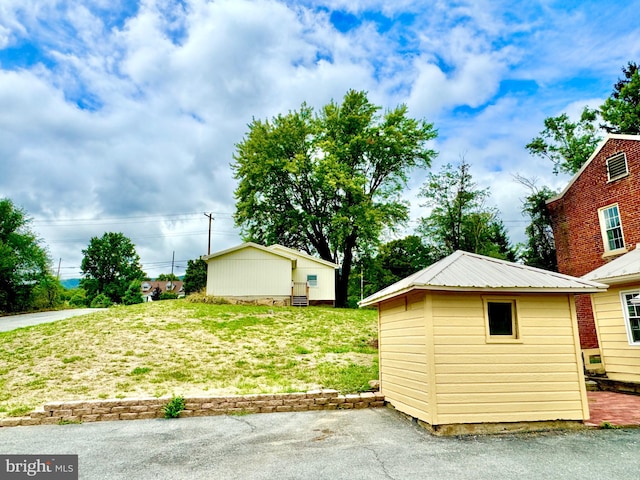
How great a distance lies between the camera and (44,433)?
584 centimetres

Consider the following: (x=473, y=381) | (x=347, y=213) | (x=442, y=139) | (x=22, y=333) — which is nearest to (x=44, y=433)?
(x=473, y=381)

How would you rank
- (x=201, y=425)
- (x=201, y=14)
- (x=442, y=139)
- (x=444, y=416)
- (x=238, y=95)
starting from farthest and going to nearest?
(x=442, y=139) → (x=238, y=95) → (x=201, y=14) → (x=201, y=425) → (x=444, y=416)

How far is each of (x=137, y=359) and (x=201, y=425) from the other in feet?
17.7

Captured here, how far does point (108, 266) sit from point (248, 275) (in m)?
37.4

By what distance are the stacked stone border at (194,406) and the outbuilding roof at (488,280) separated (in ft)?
7.65

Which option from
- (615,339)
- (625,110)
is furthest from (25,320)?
(625,110)

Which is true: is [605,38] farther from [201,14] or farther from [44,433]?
[44,433]

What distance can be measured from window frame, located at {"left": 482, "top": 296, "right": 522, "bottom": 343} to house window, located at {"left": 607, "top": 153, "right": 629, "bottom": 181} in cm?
936

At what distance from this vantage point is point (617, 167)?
12.1 meters

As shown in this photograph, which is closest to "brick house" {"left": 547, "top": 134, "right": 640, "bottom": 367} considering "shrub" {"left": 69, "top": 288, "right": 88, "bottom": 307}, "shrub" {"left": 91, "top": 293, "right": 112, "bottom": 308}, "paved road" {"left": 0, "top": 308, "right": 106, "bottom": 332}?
"paved road" {"left": 0, "top": 308, "right": 106, "bottom": 332}

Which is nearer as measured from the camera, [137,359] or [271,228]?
[137,359]

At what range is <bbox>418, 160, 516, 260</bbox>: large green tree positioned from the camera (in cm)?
2580

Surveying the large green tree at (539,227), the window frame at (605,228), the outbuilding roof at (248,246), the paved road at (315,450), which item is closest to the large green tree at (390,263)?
the large green tree at (539,227)

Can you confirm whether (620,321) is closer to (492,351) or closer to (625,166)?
(492,351)
